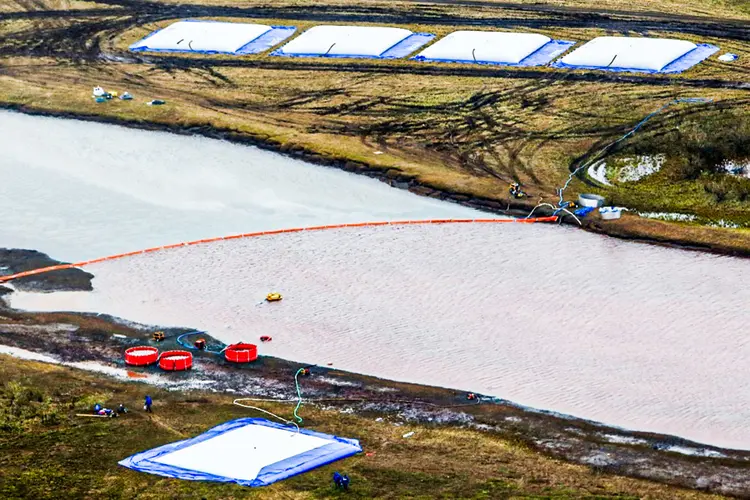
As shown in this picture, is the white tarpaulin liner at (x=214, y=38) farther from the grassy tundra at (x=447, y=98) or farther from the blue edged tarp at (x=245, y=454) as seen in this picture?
the blue edged tarp at (x=245, y=454)

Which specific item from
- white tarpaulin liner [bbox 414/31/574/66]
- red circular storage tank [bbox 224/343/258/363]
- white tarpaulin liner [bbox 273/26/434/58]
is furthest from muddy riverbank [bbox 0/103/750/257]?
red circular storage tank [bbox 224/343/258/363]

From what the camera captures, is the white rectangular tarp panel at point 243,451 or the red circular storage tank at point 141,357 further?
the red circular storage tank at point 141,357

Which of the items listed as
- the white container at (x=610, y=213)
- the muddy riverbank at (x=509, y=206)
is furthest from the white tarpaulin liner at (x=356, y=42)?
the white container at (x=610, y=213)

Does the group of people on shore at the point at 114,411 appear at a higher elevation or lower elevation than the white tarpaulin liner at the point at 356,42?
lower

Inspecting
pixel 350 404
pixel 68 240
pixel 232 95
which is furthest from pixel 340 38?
pixel 350 404

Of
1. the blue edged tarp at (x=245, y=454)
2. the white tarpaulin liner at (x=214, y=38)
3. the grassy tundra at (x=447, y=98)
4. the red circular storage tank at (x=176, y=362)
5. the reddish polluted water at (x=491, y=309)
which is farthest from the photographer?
the white tarpaulin liner at (x=214, y=38)

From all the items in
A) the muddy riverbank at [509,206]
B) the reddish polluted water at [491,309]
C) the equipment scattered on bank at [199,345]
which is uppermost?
the muddy riverbank at [509,206]

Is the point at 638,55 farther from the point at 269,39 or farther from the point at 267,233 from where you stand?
the point at 267,233

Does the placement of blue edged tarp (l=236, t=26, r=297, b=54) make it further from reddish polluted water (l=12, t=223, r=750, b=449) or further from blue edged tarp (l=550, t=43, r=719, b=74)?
reddish polluted water (l=12, t=223, r=750, b=449)

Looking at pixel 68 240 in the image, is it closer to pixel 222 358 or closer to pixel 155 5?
pixel 222 358
